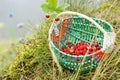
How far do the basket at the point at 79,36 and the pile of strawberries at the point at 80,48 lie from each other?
0.04 meters

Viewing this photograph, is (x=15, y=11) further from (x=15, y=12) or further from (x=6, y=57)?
(x=6, y=57)

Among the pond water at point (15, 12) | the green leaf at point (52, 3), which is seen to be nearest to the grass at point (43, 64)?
the green leaf at point (52, 3)

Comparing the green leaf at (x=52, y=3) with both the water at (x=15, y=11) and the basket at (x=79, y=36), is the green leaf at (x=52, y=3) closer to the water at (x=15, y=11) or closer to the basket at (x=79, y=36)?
the basket at (x=79, y=36)

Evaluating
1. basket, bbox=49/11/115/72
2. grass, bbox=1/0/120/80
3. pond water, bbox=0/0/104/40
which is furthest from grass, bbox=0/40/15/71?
pond water, bbox=0/0/104/40

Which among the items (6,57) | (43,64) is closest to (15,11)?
(6,57)

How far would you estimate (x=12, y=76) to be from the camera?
2.35 meters

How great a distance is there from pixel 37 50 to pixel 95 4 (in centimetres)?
68

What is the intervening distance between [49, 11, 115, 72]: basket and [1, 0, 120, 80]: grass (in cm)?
6

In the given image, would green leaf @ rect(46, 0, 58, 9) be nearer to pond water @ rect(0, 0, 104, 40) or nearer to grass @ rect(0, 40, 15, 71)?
grass @ rect(0, 40, 15, 71)

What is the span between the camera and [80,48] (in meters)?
2.33

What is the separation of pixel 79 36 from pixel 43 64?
1.15 ft

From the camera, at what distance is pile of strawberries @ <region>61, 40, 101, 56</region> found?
7.40 feet

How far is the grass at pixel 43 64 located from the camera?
216 centimetres

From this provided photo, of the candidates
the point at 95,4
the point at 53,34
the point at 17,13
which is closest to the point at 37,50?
the point at 53,34
